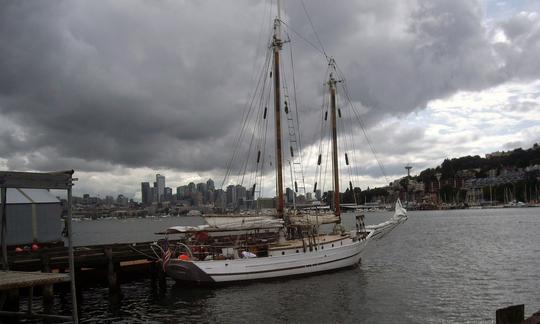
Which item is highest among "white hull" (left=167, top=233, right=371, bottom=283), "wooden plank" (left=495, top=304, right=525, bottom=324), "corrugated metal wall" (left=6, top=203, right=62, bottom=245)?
"corrugated metal wall" (left=6, top=203, right=62, bottom=245)

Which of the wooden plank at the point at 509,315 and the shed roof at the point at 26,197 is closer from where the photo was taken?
the wooden plank at the point at 509,315

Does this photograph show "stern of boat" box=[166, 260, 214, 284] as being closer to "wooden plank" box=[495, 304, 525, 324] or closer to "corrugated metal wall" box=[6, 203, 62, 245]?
"corrugated metal wall" box=[6, 203, 62, 245]

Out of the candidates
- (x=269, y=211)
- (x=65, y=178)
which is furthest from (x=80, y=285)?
(x=65, y=178)

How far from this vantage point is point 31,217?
38594 mm

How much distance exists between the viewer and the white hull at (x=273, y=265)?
30156 millimetres

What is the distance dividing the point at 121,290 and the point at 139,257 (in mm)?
2379

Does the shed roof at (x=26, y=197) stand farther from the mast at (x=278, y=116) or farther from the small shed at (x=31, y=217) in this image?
the mast at (x=278, y=116)

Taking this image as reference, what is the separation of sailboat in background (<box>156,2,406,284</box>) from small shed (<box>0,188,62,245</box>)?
1354 cm

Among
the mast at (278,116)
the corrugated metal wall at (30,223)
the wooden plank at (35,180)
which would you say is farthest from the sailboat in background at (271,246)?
the wooden plank at (35,180)

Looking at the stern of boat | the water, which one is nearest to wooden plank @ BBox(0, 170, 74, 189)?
the water

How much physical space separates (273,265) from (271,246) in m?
1.46

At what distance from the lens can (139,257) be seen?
31828 millimetres

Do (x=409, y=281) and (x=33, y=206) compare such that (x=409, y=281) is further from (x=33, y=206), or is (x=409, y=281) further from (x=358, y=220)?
(x=33, y=206)

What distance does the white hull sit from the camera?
3016 cm
